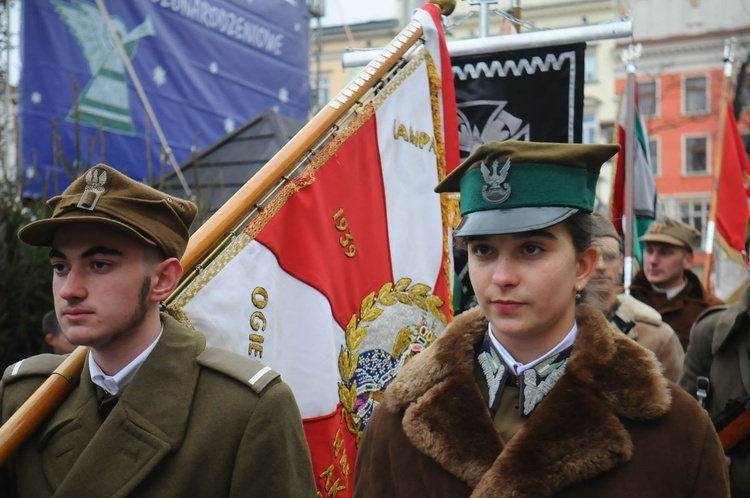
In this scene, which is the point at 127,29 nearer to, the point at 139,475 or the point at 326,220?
the point at 326,220

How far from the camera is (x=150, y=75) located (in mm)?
9461

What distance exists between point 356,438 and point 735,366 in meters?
1.88

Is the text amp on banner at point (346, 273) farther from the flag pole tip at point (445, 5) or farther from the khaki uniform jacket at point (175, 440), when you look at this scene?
the khaki uniform jacket at point (175, 440)

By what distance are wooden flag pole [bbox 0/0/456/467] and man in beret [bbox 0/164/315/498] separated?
0.17ft

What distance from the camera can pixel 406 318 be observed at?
12.3ft

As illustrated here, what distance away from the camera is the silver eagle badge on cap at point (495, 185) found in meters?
2.49

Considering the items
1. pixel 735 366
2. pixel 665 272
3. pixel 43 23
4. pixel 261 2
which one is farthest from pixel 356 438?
pixel 261 2

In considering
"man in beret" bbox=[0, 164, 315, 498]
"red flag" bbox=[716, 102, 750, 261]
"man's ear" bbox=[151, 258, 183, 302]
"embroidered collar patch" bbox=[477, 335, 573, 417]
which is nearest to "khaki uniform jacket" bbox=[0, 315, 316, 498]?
"man in beret" bbox=[0, 164, 315, 498]

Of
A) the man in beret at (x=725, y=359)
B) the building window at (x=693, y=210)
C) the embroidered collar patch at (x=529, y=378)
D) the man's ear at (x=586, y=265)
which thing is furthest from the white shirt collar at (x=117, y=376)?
the building window at (x=693, y=210)

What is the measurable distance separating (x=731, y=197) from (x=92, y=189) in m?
8.63

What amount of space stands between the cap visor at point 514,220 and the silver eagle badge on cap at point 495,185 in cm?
3

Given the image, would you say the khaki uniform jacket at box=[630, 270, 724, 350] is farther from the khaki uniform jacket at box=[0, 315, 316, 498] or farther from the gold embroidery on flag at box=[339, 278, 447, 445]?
the khaki uniform jacket at box=[0, 315, 316, 498]

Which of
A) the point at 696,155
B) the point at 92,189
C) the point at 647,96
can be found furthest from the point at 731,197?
the point at 696,155

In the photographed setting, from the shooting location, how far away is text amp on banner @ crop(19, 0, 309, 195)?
823cm
